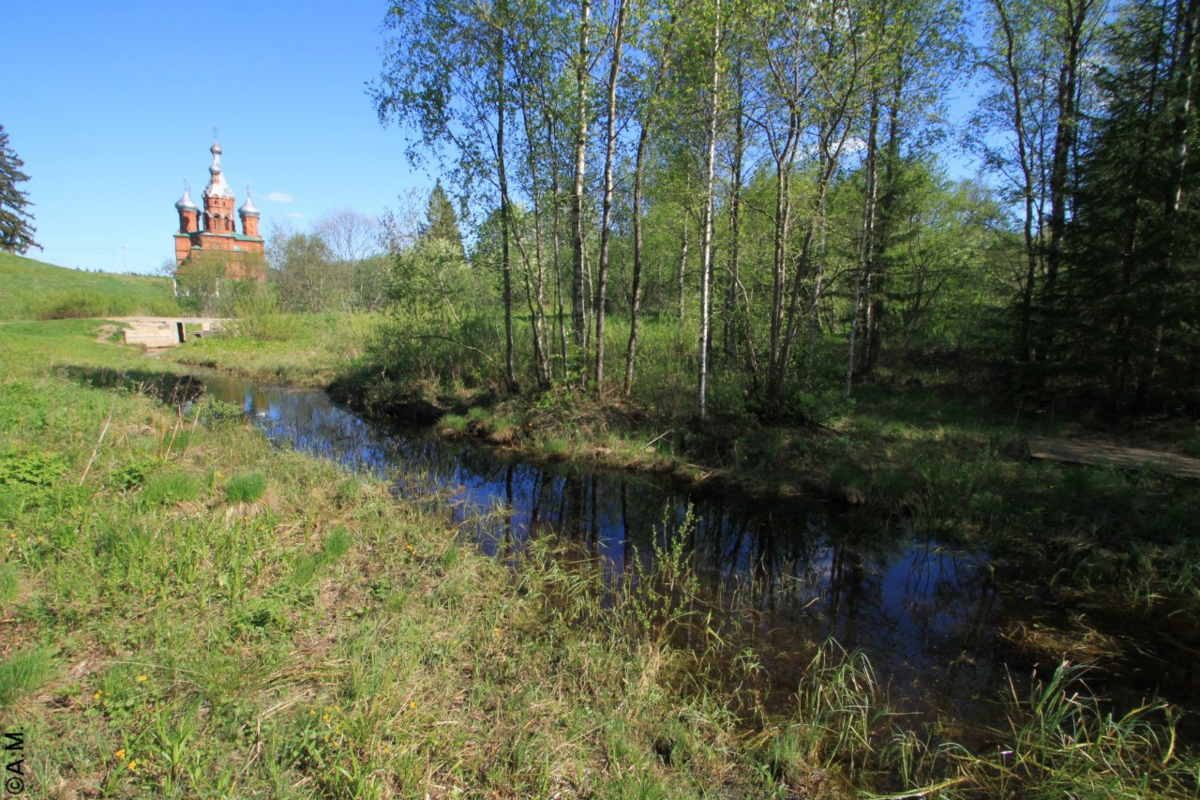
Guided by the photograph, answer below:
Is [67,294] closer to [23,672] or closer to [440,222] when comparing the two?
[440,222]

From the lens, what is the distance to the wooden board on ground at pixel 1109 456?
814 cm

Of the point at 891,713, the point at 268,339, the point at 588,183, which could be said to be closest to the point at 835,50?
the point at 588,183

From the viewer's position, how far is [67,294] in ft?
110

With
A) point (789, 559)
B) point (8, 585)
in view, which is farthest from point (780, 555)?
point (8, 585)

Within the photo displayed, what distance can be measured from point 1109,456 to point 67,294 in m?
46.9

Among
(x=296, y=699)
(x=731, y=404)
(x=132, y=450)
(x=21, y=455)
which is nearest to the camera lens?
(x=296, y=699)

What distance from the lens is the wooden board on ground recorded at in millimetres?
8141

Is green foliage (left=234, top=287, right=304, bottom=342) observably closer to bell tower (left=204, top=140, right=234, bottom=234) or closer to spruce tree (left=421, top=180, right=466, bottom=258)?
spruce tree (left=421, top=180, right=466, bottom=258)

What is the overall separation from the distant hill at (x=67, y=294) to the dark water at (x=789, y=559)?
31.8 metres

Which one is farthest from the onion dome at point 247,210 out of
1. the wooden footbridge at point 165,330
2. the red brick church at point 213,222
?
the wooden footbridge at point 165,330

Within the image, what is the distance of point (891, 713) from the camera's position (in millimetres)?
4141

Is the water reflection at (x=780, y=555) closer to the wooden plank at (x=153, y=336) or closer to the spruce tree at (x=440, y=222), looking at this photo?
the spruce tree at (x=440, y=222)

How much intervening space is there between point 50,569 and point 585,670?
13.2 feet

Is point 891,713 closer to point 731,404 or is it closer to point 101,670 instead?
point 101,670
